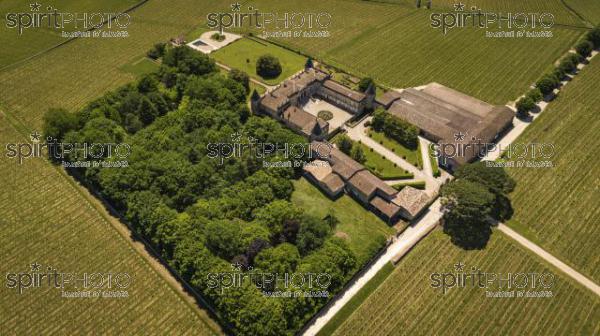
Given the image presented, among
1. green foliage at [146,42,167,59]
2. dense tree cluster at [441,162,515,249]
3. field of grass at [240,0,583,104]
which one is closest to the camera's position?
dense tree cluster at [441,162,515,249]

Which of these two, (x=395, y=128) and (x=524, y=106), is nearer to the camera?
(x=395, y=128)

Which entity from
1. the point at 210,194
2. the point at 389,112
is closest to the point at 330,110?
the point at 389,112

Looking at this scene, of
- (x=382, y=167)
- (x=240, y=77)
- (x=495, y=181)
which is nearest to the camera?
(x=495, y=181)

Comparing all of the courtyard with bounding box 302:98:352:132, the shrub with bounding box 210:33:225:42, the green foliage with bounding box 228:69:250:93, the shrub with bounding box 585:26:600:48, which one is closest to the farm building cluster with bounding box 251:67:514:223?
the courtyard with bounding box 302:98:352:132

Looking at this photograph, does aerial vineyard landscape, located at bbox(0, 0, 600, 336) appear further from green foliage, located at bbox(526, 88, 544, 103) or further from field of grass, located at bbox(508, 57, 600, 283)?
green foliage, located at bbox(526, 88, 544, 103)

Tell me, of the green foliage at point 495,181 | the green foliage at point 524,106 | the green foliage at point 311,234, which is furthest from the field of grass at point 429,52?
the green foliage at point 311,234

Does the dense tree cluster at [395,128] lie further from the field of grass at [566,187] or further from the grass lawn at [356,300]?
the grass lawn at [356,300]

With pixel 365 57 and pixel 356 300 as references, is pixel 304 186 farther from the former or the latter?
pixel 365 57
